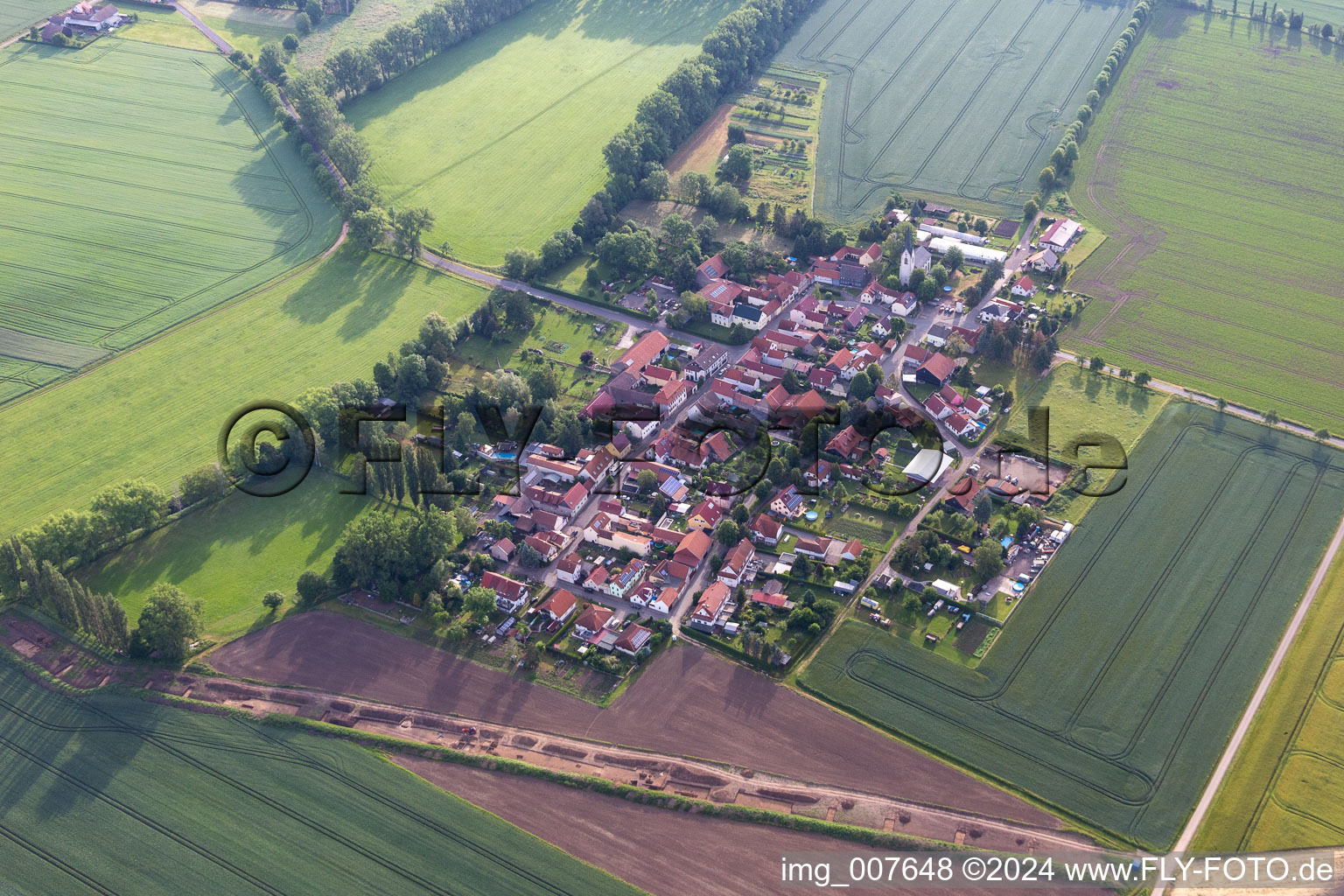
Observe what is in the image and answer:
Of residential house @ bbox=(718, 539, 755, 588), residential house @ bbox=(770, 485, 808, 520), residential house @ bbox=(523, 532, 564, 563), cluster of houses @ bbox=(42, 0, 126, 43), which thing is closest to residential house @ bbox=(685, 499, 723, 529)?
residential house @ bbox=(718, 539, 755, 588)

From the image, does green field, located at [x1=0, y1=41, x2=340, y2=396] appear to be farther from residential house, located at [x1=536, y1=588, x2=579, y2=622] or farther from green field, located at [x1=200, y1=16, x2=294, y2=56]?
residential house, located at [x1=536, y1=588, x2=579, y2=622]

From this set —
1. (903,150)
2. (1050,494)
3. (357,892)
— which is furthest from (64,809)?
(903,150)

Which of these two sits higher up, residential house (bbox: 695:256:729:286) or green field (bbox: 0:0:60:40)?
green field (bbox: 0:0:60:40)

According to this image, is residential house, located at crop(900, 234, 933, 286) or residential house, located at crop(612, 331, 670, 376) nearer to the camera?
residential house, located at crop(612, 331, 670, 376)

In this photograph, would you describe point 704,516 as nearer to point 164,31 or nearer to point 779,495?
point 779,495

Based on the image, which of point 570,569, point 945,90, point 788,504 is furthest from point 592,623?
point 945,90
